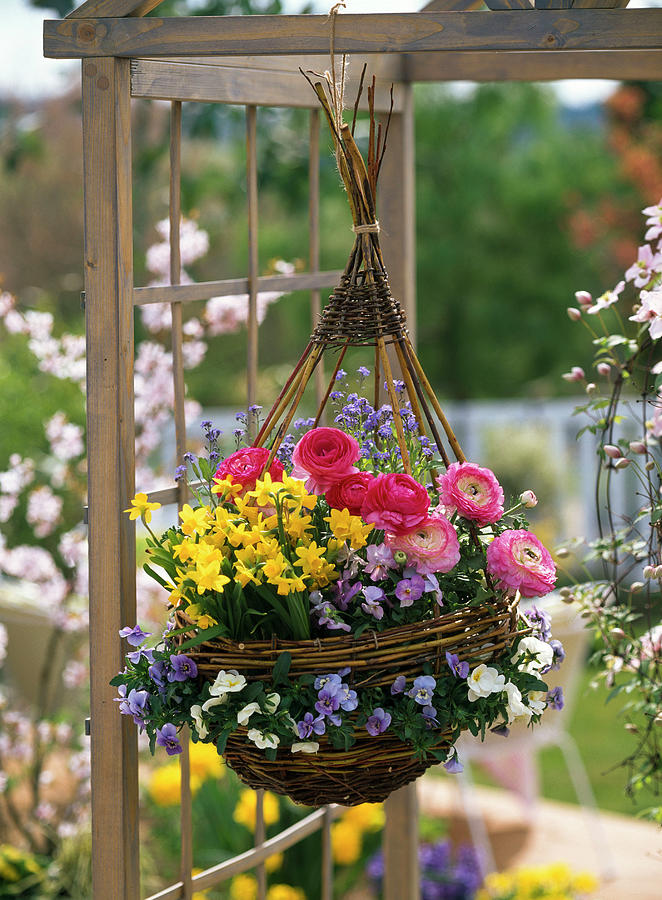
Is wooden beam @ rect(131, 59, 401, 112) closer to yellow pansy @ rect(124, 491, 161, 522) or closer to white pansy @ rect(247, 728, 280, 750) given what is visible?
yellow pansy @ rect(124, 491, 161, 522)

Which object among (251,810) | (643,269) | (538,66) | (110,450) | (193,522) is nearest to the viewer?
(193,522)

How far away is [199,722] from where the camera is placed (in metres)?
1.27

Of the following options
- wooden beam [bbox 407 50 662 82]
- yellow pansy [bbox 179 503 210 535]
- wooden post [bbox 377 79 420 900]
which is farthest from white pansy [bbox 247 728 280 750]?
wooden beam [bbox 407 50 662 82]

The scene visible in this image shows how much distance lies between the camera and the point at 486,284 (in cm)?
899

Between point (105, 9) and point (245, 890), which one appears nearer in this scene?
point (105, 9)

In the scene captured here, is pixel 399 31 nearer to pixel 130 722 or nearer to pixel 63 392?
pixel 130 722

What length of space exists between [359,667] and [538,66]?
4.05 feet

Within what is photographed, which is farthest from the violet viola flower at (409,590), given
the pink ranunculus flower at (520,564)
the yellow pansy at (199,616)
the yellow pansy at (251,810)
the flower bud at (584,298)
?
the yellow pansy at (251,810)

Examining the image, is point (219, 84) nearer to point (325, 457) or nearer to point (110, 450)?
point (110, 450)

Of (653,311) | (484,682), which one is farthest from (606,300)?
(484,682)

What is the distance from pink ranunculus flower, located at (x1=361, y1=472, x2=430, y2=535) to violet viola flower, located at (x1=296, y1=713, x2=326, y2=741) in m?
0.23

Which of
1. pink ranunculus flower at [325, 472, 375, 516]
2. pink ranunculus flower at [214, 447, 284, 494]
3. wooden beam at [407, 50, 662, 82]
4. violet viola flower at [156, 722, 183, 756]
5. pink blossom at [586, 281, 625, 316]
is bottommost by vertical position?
violet viola flower at [156, 722, 183, 756]

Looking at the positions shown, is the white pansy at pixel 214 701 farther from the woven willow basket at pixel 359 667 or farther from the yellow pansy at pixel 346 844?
the yellow pansy at pixel 346 844

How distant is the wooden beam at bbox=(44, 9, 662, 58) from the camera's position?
140cm
